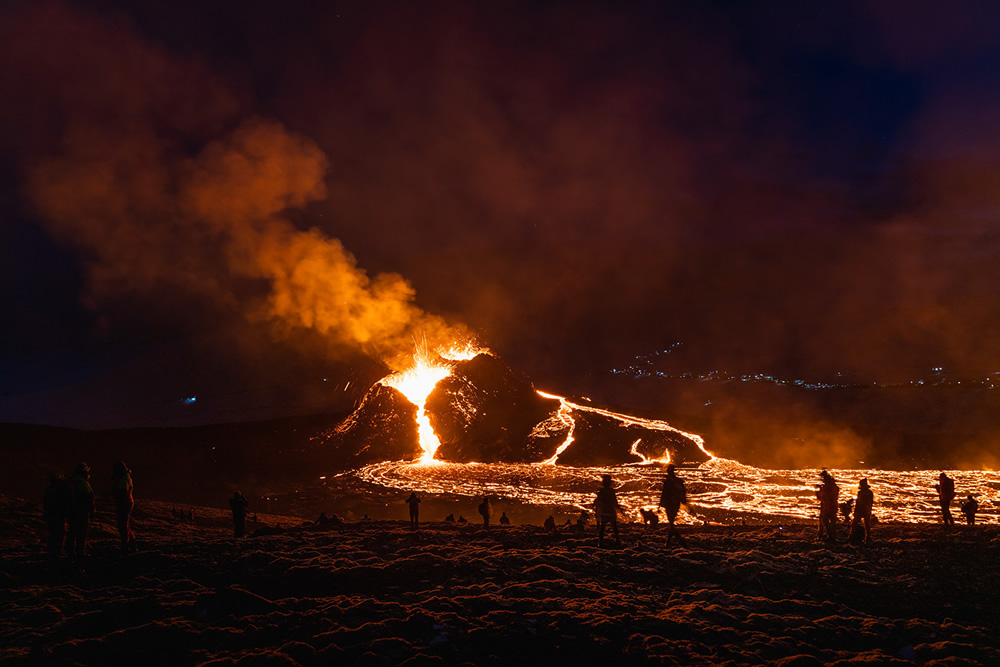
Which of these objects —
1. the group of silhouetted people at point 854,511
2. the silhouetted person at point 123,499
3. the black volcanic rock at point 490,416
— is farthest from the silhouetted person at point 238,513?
the black volcanic rock at point 490,416

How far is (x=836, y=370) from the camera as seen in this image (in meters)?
138

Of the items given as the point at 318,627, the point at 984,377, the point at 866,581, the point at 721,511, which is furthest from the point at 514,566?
the point at 984,377

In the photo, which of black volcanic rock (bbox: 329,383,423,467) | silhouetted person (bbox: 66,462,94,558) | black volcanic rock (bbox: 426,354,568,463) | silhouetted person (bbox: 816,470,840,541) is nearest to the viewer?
silhouetted person (bbox: 66,462,94,558)

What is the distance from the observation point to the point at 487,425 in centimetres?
6994

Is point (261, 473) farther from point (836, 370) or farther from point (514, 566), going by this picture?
point (836, 370)

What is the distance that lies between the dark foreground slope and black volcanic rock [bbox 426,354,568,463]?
4865cm

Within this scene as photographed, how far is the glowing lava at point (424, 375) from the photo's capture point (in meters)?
73.2

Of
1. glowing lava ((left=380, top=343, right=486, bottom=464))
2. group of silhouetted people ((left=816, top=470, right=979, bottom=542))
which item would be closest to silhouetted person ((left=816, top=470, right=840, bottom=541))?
group of silhouetted people ((left=816, top=470, right=979, bottom=542))

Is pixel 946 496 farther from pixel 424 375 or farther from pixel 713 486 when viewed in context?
pixel 424 375

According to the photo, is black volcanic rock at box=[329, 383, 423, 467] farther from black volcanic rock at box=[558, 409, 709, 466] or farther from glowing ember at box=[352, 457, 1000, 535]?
black volcanic rock at box=[558, 409, 709, 466]

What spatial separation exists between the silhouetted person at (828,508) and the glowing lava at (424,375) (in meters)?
56.2

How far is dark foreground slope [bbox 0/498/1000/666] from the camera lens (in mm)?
7348

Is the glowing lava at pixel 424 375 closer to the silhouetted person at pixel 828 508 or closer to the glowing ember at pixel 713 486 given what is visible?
the glowing ember at pixel 713 486

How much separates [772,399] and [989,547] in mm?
116597
